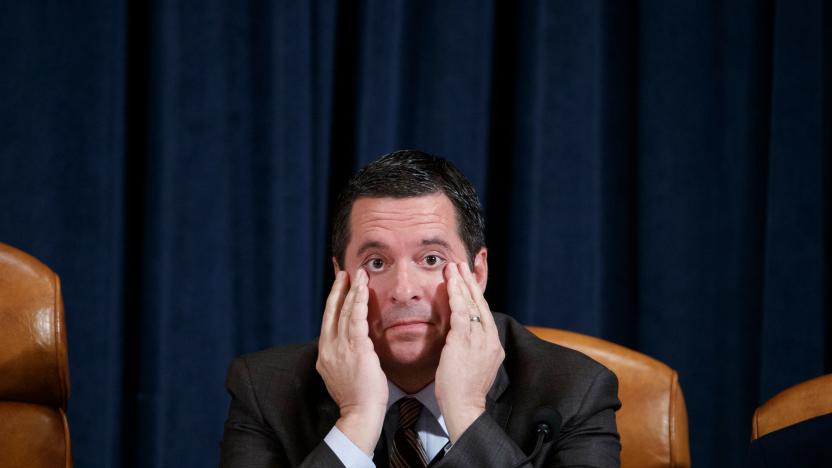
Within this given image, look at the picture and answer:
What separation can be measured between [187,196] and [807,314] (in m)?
1.72

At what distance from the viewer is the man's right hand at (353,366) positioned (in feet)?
5.60

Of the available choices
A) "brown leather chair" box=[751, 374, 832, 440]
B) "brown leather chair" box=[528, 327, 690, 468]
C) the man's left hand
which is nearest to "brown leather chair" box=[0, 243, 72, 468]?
the man's left hand

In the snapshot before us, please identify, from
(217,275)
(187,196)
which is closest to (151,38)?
(187,196)

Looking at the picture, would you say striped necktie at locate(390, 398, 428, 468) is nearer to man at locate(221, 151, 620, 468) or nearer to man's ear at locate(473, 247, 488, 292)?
man at locate(221, 151, 620, 468)

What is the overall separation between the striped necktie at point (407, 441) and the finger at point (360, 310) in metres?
0.18

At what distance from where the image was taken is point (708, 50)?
108 inches

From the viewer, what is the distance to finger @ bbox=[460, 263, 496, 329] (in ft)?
5.90

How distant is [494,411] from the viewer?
181cm

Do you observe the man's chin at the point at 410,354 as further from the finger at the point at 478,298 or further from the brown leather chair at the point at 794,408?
the brown leather chair at the point at 794,408

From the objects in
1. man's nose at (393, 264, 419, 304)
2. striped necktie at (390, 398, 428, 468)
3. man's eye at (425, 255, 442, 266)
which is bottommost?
striped necktie at (390, 398, 428, 468)

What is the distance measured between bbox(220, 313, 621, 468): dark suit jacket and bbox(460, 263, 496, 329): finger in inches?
5.0

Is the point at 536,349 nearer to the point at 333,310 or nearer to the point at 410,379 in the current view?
the point at 410,379

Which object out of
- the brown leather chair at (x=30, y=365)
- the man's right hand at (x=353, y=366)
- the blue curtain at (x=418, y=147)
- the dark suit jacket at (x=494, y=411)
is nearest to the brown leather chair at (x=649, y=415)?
the dark suit jacket at (x=494, y=411)

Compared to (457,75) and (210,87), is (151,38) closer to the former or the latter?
(210,87)
